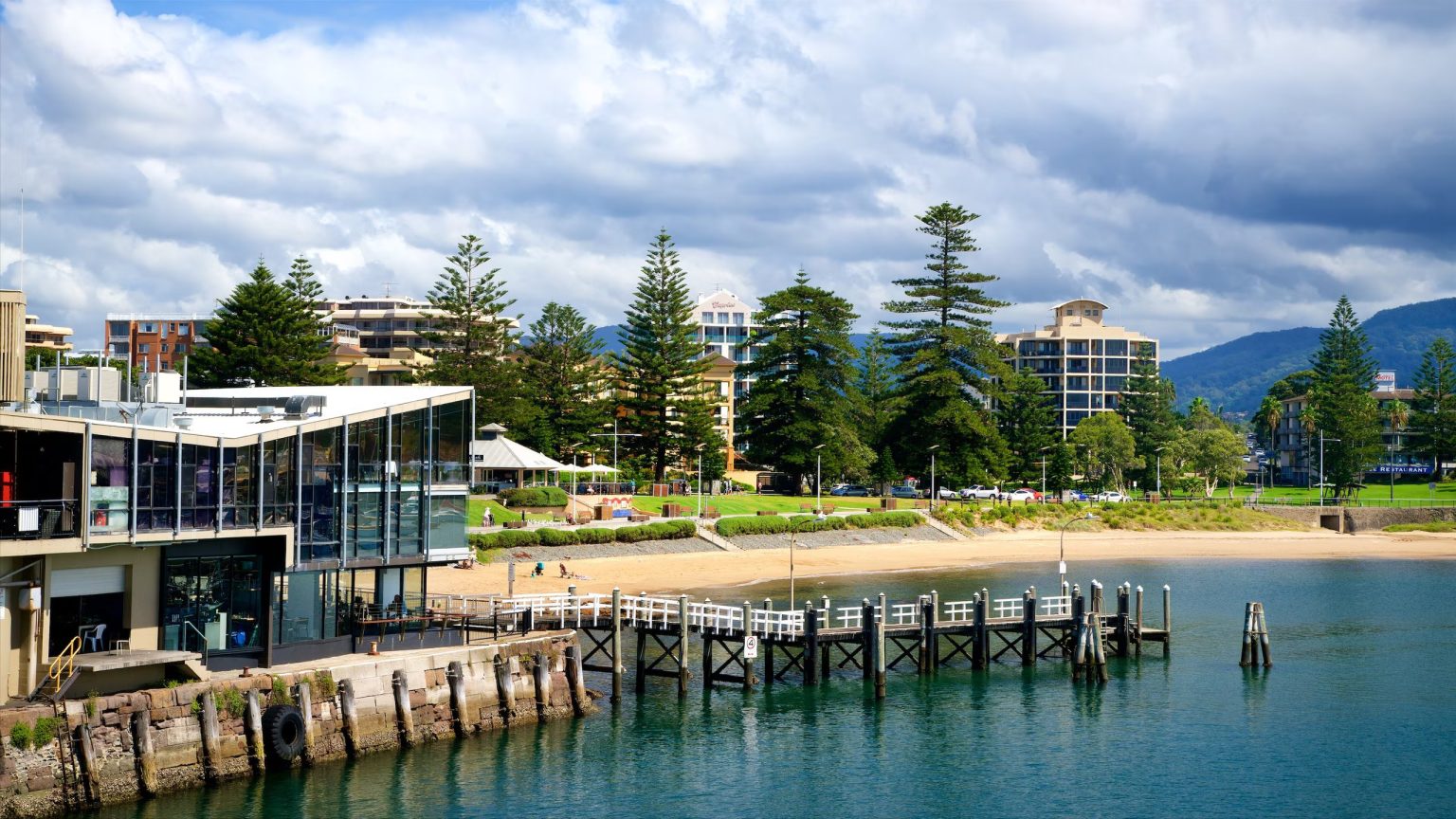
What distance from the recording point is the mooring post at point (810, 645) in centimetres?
4472

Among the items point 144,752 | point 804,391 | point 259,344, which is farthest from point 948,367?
point 144,752

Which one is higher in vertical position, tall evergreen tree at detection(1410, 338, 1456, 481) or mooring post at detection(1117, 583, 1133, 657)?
tall evergreen tree at detection(1410, 338, 1456, 481)

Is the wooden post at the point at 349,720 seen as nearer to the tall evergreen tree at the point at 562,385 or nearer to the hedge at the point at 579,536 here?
the hedge at the point at 579,536

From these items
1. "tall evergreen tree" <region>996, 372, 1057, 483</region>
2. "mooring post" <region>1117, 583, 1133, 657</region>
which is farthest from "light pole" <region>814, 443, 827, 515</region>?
"mooring post" <region>1117, 583, 1133, 657</region>

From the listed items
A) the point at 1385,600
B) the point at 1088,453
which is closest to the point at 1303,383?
the point at 1088,453

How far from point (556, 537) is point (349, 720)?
4051 cm

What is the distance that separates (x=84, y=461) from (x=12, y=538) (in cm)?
207

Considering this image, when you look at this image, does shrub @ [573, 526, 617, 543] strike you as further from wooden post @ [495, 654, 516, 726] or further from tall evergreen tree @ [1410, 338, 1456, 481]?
tall evergreen tree @ [1410, 338, 1456, 481]

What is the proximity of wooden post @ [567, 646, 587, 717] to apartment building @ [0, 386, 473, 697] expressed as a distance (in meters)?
4.37

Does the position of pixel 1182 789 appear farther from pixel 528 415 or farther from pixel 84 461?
pixel 528 415

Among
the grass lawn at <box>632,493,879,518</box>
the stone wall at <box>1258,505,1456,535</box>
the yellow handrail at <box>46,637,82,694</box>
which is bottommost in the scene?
→ the yellow handrail at <box>46,637,82,694</box>

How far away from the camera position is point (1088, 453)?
456 feet

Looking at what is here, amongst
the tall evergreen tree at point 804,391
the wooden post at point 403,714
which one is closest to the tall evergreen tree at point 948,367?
the tall evergreen tree at point 804,391

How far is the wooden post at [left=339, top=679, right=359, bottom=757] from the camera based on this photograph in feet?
110
